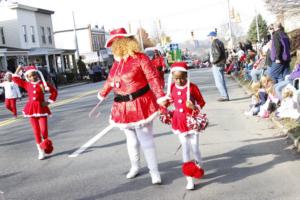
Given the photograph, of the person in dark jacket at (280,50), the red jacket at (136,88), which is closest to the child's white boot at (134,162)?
the red jacket at (136,88)

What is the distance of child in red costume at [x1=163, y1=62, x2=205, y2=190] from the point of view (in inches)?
239

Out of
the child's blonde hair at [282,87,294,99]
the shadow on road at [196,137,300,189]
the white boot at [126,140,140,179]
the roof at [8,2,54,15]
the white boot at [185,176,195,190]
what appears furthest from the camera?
the roof at [8,2,54,15]

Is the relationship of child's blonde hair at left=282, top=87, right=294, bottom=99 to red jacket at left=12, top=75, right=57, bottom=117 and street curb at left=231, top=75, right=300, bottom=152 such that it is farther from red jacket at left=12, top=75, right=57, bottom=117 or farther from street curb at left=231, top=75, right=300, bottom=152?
red jacket at left=12, top=75, right=57, bottom=117

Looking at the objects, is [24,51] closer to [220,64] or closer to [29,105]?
[220,64]

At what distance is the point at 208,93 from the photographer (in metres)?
17.9

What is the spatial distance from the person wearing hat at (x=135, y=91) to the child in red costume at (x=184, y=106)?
0.26m

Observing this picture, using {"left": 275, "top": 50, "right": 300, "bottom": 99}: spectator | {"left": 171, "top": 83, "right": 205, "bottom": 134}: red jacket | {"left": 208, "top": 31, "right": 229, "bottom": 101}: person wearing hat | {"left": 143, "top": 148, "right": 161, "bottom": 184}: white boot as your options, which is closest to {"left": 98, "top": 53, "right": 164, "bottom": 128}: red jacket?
{"left": 171, "top": 83, "right": 205, "bottom": 134}: red jacket

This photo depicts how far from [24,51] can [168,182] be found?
38470 mm

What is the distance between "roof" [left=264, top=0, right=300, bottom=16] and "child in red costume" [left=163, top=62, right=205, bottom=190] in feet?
90.9

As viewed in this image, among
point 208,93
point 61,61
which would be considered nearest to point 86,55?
point 61,61

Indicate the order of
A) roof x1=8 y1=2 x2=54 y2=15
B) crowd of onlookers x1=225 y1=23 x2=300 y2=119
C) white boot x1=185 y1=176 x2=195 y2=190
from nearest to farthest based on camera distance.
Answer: white boot x1=185 y1=176 x2=195 y2=190 → crowd of onlookers x1=225 y1=23 x2=300 y2=119 → roof x1=8 y1=2 x2=54 y2=15

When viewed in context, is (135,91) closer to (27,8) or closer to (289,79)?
(289,79)

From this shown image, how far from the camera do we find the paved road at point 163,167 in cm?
583

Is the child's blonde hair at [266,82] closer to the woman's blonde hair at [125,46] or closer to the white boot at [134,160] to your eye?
the white boot at [134,160]
